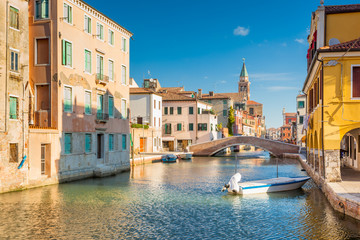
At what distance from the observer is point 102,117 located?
29203 millimetres

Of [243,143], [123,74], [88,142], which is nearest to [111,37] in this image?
[123,74]

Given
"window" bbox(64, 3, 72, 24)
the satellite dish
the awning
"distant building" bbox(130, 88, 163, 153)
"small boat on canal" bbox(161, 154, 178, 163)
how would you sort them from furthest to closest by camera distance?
the awning → "distant building" bbox(130, 88, 163, 153) → "small boat on canal" bbox(161, 154, 178, 163) → "window" bbox(64, 3, 72, 24) → the satellite dish

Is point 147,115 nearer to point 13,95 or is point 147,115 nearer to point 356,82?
point 13,95

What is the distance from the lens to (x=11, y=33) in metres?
20.5

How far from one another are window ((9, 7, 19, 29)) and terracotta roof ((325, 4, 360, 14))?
1695 cm

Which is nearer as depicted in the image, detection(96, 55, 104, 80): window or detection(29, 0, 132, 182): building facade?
Result: detection(29, 0, 132, 182): building facade

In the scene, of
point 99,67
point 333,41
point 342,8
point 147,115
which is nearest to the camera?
point 333,41

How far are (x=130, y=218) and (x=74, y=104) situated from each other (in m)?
12.5

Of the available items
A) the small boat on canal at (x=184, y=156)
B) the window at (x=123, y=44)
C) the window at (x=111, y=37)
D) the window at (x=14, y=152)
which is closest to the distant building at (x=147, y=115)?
the small boat on canal at (x=184, y=156)

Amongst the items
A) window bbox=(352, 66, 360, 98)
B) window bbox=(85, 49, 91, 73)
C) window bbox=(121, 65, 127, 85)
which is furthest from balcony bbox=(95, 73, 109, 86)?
window bbox=(352, 66, 360, 98)

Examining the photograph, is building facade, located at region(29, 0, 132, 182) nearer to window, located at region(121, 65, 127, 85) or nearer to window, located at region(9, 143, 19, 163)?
window, located at region(9, 143, 19, 163)

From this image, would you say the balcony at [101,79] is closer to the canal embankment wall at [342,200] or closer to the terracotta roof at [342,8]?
the terracotta roof at [342,8]

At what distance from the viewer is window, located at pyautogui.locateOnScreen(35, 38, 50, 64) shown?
24.5m

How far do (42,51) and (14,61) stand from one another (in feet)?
13.2
